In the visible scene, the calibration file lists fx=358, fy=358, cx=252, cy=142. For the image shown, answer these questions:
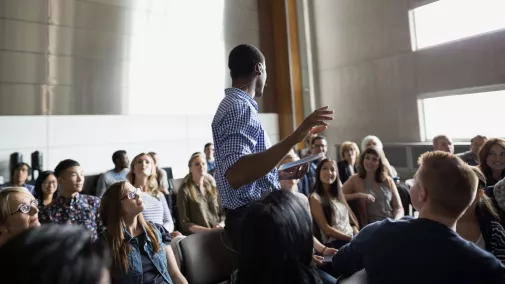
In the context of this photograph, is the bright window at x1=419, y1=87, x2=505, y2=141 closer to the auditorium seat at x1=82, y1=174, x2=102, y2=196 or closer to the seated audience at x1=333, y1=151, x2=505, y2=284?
the seated audience at x1=333, y1=151, x2=505, y2=284

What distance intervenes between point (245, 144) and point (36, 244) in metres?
0.68

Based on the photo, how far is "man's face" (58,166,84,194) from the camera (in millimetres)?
2735

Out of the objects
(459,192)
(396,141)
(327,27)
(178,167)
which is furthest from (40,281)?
(327,27)

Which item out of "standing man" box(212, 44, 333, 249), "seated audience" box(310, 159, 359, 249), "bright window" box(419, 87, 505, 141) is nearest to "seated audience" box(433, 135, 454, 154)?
"bright window" box(419, 87, 505, 141)

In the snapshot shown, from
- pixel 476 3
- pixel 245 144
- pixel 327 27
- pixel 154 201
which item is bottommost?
pixel 154 201

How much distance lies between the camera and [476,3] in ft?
17.9

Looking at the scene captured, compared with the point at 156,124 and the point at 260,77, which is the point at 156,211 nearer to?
the point at 260,77

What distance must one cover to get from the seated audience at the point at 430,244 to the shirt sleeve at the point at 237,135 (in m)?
0.54

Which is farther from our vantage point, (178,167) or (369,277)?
(178,167)

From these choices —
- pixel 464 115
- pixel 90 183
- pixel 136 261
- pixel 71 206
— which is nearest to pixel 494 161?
pixel 136 261

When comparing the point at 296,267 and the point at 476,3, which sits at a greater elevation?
the point at 476,3

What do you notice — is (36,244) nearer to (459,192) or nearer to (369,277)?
(369,277)

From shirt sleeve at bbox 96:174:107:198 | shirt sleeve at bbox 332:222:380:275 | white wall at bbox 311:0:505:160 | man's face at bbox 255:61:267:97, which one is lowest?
shirt sleeve at bbox 332:222:380:275

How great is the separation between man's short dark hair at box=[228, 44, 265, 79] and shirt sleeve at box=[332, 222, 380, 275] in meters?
0.73
